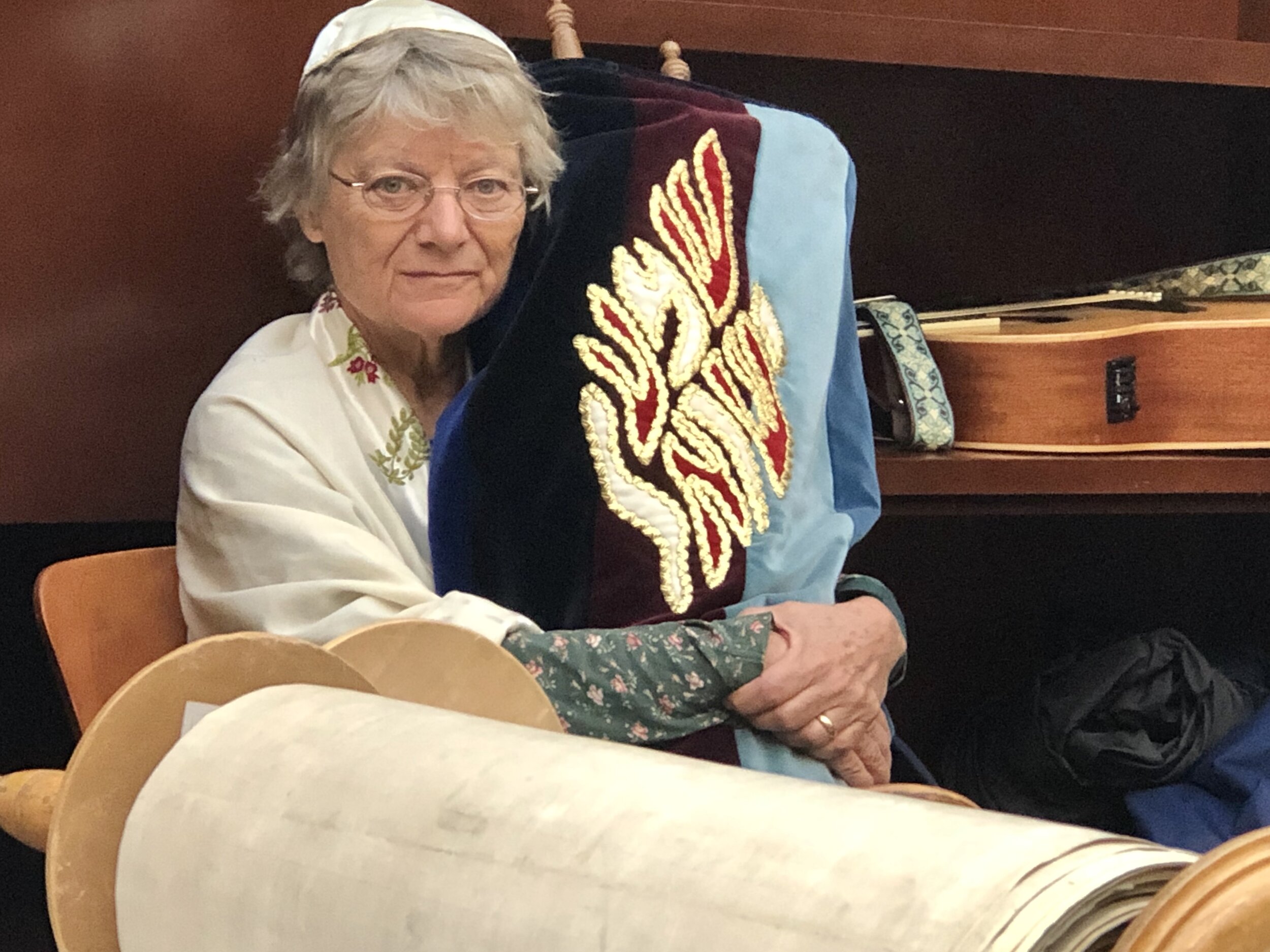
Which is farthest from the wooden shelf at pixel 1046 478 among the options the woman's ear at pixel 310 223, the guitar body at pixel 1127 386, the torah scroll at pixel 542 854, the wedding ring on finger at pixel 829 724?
the torah scroll at pixel 542 854

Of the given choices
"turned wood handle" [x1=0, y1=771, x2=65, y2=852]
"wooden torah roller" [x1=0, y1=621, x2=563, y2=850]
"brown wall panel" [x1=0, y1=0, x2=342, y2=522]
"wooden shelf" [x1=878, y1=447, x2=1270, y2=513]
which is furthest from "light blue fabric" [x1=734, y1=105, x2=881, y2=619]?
"turned wood handle" [x1=0, y1=771, x2=65, y2=852]

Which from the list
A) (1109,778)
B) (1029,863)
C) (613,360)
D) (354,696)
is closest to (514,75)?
(613,360)

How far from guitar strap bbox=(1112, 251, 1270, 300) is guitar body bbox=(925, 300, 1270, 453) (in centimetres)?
15

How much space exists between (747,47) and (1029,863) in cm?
121

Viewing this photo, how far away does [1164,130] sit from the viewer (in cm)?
196

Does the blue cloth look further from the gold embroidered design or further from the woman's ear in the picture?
the woman's ear

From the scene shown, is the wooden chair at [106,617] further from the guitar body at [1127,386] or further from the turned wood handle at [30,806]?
the guitar body at [1127,386]

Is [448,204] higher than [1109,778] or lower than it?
higher

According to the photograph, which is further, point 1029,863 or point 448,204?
point 448,204

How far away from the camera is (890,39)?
1469 mm

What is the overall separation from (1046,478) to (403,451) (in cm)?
70

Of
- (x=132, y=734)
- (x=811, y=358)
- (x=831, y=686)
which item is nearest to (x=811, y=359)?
(x=811, y=358)

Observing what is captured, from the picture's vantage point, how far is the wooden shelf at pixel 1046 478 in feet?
4.81

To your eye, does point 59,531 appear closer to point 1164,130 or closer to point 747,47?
point 747,47
